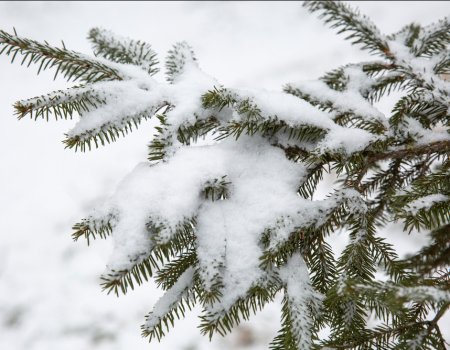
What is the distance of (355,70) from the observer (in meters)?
1.16

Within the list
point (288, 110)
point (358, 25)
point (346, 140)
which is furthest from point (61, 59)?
point (358, 25)

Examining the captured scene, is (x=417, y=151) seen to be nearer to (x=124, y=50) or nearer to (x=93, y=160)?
(x=124, y=50)

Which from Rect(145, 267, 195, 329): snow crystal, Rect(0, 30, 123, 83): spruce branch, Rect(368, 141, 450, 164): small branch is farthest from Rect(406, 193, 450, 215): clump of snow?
Rect(0, 30, 123, 83): spruce branch

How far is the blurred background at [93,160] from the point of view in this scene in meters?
2.42

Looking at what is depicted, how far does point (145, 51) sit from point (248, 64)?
3.51 meters

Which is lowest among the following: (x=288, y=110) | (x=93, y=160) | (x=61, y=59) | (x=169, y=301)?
(x=169, y=301)

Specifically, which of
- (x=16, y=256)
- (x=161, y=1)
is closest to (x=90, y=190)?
(x=16, y=256)

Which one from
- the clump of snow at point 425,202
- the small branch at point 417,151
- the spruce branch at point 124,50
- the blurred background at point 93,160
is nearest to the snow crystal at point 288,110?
the small branch at point 417,151

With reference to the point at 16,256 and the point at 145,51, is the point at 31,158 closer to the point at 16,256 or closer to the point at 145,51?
the point at 16,256

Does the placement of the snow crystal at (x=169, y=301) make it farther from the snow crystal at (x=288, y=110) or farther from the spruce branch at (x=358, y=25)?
the spruce branch at (x=358, y=25)

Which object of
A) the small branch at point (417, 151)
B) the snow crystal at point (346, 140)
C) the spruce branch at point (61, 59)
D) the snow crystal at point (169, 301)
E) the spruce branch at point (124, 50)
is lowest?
the snow crystal at point (169, 301)

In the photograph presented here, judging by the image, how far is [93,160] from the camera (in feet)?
11.9

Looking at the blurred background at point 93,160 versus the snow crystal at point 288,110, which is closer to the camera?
the snow crystal at point 288,110

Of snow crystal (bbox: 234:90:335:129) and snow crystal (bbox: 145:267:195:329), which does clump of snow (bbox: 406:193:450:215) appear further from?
snow crystal (bbox: 145:267:195:329)
